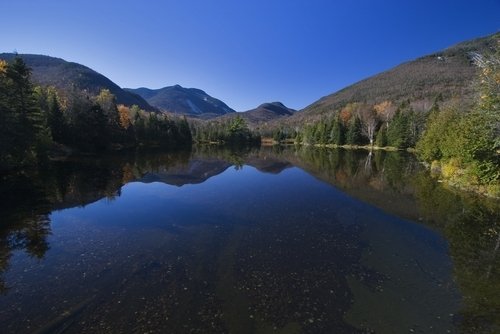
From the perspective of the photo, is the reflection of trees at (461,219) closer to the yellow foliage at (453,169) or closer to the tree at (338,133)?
the yellow foliage at (453,169)

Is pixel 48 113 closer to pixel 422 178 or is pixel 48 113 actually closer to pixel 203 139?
pixel 422 178

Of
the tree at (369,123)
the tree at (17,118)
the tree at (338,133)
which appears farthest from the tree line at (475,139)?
the tree at (338,133)

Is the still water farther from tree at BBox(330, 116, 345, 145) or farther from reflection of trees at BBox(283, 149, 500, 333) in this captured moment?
tree at BBox(330, 116, 345, 145)

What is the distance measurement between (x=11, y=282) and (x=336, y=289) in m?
12.7

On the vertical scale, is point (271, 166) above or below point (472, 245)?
below

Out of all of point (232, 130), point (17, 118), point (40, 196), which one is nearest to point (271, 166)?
point (40, 196)

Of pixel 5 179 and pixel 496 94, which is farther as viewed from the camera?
pixel 5 179

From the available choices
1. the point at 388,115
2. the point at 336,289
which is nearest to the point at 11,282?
the point at 336,289

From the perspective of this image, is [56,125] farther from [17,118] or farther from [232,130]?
[232,130]

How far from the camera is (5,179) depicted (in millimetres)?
29812

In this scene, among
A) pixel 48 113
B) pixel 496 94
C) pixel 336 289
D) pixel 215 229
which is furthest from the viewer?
pixel 48 113

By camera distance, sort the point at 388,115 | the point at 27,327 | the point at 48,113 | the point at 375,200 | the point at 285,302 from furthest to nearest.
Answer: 1. the point at 388,115
2. the point at 48,113
3. the point at 375,200
4. the point at 285,302
5. the point at 27,327

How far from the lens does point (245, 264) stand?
502 inches

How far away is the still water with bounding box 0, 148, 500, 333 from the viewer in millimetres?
9047
